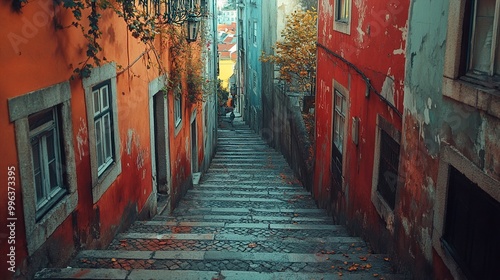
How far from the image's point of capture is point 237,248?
6609mm

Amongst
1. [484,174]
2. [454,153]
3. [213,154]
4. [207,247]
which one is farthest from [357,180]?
[213,154]

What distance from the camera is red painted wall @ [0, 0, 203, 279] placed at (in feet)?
12.8

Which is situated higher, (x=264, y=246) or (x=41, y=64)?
(x=41, y=64)

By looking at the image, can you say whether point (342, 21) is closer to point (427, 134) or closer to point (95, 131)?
point (427, 134)

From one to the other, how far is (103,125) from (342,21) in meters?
4.99

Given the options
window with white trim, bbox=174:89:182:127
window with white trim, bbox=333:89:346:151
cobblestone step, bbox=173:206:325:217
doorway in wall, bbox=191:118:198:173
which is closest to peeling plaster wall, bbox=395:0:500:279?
window with white trim, bbox=333:89:346:151

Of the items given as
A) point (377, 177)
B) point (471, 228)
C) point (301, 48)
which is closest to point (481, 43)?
point (471, 228)

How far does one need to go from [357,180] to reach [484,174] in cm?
429

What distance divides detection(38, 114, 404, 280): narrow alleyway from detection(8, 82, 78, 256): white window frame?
17.9 inches

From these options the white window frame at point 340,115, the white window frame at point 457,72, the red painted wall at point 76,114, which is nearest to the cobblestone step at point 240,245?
the red painted wall at point 76,114

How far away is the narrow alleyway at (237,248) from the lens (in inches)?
200

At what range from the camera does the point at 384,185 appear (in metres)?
6.51

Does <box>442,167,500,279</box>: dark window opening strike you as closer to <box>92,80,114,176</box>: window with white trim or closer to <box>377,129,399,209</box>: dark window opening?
<box>377,129,399,209</box>: dark window opening

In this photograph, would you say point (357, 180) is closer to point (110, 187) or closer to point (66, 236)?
point (110, 187)
